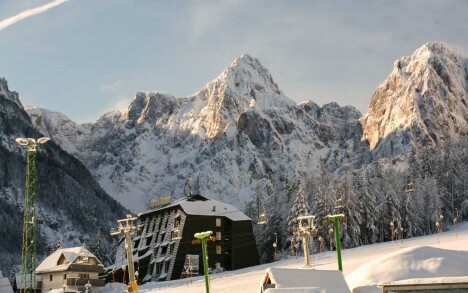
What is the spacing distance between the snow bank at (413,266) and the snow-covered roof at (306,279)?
8.39 ft

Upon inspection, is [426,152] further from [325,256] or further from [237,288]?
[237,288]

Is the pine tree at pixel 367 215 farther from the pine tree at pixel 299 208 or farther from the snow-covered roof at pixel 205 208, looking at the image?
the snow-covered roof at pixel 205 208

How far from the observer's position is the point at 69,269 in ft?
317

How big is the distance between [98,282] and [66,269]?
20.2 ft

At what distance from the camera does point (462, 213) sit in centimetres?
12194

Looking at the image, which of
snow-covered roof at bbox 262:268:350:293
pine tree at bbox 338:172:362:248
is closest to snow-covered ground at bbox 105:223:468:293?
snow-covered roof at bbox 262:268:350:293

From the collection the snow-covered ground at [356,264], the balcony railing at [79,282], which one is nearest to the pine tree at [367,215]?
the snow-covered ground at [356,264]

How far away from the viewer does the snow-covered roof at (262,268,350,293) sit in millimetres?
41147

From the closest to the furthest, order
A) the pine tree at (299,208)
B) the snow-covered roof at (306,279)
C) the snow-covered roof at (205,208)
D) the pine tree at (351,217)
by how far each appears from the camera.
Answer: the snow-covered roof at (306,279)
the pine tree at (351,217)
the pine tree at (299,208)
the snow-covered roof at (205,208)

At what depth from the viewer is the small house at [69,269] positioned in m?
96.7

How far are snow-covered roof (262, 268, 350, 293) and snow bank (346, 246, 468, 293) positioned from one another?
256cm

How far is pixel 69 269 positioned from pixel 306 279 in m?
61.1

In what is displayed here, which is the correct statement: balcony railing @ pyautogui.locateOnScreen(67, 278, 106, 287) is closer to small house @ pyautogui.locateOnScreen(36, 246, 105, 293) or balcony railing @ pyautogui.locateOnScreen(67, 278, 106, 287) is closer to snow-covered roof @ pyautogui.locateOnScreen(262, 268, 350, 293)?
small house @ pyautogui.locateOnScreen(36, 246, 105, 293)

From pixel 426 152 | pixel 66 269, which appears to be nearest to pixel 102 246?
pixel 66 269
